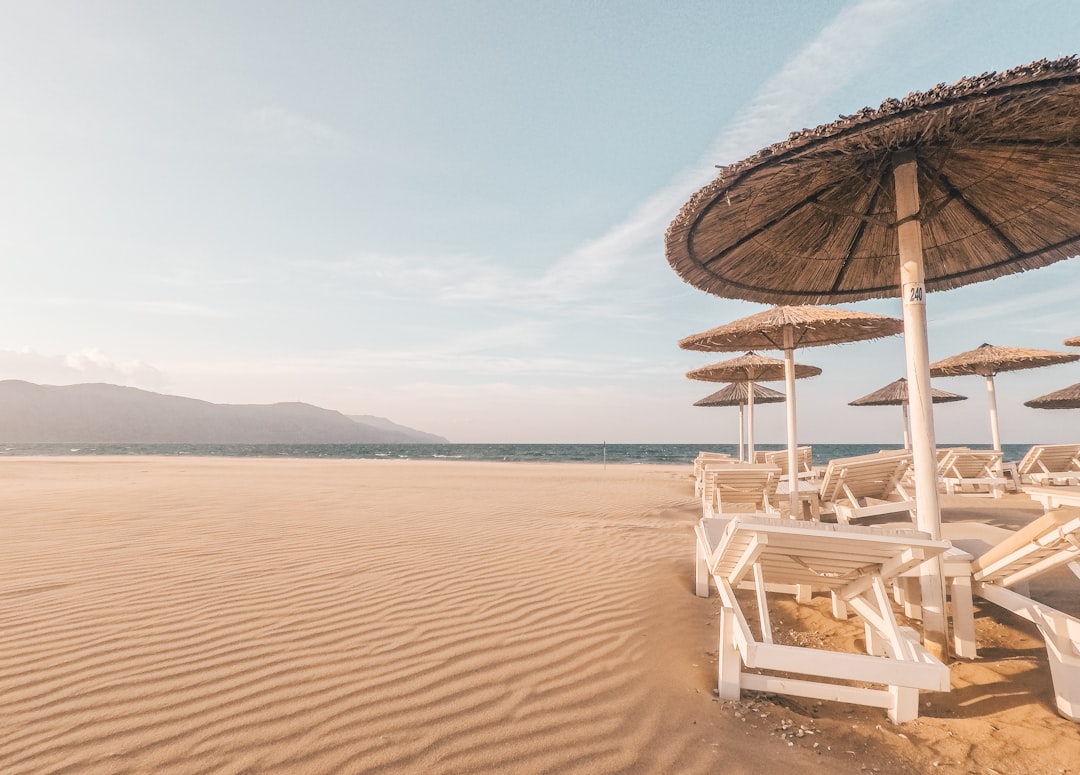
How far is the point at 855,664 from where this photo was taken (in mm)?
2346

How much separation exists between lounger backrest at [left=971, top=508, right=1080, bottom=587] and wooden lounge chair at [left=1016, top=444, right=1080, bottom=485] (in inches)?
379

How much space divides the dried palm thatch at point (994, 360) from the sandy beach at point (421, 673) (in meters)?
10.1

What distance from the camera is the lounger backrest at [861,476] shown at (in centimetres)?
593

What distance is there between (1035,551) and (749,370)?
8.43 m

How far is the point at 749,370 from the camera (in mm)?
10797

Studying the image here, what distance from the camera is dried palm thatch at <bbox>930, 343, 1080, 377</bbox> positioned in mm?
11680

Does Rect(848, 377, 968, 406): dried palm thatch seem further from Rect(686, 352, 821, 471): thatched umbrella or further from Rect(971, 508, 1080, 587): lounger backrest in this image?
Rect(971, 508, 1080, 587): lounger backrest

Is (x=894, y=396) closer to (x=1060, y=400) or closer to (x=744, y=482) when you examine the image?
(x=1060, y=400)

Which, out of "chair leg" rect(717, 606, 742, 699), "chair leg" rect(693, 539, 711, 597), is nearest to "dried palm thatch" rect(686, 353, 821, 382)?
"chair leg" rect(693, 539, 711, 597)

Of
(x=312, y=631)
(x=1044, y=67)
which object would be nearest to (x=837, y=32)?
(x=1044, y=67)

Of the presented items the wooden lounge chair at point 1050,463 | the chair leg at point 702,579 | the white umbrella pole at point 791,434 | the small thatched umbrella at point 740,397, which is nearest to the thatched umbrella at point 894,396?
the small thatched umbrella at point 740,397

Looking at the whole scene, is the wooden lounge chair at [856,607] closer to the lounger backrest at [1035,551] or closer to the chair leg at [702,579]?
the lounger backrest at [1035,551]

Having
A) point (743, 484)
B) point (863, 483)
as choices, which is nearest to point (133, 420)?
point (743, 484)

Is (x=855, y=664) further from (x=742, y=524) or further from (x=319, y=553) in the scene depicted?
(x=319, y=553)
